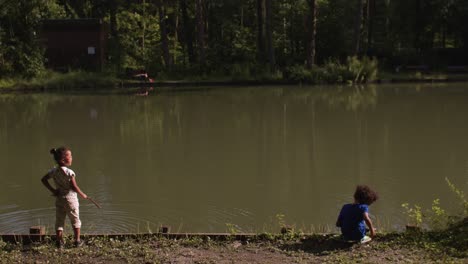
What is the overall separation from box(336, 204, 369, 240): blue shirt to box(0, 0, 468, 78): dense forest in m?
29.6

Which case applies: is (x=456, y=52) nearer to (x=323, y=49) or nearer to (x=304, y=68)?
(x=323, y=49)

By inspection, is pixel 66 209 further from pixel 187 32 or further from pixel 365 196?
pixel 187 32

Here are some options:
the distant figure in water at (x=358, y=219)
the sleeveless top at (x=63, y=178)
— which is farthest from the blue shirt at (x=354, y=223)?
the sleeveless top at (x=63, y=178)

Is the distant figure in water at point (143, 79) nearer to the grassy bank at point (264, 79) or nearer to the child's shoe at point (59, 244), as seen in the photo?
the grassy bank at point (264, 79)

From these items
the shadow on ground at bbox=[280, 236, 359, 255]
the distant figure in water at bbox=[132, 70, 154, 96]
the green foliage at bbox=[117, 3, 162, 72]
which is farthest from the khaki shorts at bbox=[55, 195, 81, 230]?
the green foliage at bbox=[117, 3, 162, 72]

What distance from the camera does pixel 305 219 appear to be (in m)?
9.00

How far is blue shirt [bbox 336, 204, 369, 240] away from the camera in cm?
664

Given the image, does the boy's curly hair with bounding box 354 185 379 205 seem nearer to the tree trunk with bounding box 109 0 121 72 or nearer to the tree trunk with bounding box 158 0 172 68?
the tree trunk with bounding box 158 0 172 68

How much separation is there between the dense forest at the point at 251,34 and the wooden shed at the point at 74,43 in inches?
49.0

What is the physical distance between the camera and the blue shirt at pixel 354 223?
21.8 ft

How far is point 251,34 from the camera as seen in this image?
4409 centimetres

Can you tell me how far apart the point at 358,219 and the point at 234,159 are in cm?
701

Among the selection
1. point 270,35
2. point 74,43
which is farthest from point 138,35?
point 270,35

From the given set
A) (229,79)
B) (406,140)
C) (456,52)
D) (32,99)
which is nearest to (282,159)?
(406,140)
